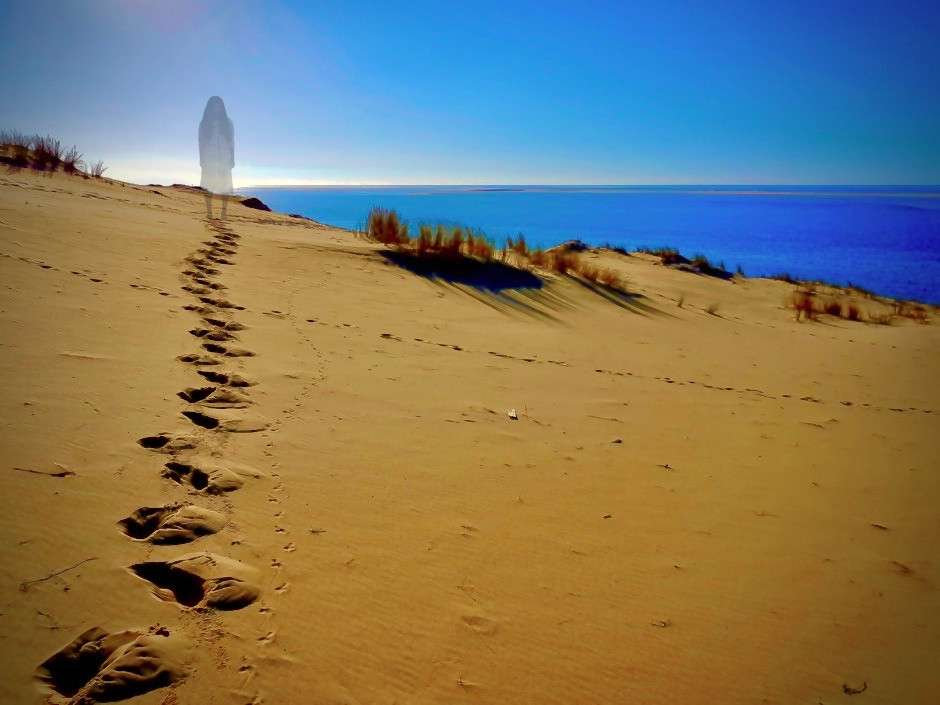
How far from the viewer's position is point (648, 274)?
12.2 m

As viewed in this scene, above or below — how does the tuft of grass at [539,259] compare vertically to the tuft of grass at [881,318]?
above

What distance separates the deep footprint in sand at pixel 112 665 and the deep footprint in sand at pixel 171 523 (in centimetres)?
41

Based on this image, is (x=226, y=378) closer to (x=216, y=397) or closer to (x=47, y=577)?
(x=216, y=397)

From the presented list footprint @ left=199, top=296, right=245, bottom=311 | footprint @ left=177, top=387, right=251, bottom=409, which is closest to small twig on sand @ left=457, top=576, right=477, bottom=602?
footprint @ left=177, top=387, right=251, bottom=409

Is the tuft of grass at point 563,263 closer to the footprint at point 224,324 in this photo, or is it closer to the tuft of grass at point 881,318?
the tuft of grass at point 881,318

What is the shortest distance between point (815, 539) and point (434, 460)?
6.04 ft

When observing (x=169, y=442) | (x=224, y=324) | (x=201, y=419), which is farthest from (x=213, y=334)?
(x=169, y=442)

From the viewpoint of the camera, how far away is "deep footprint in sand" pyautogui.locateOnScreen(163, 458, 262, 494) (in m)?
2.10

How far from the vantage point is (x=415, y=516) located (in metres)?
2.21

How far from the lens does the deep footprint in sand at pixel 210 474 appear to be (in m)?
2.10

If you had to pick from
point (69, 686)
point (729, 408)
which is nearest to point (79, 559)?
point (69, 686)

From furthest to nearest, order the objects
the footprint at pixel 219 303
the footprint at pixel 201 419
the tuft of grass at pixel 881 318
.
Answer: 1. the tuft of grass at pixel 881 318
2. the footprint at pixel 219 303
3. the footprint at pixel 201 419

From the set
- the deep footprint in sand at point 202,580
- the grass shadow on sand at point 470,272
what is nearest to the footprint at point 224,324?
the deep footprint in sand at point 202,580

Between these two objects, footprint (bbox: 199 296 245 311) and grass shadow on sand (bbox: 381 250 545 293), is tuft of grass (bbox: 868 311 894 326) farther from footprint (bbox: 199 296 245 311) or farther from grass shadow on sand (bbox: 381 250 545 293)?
footprint (bbox: 199 296 245 311)
